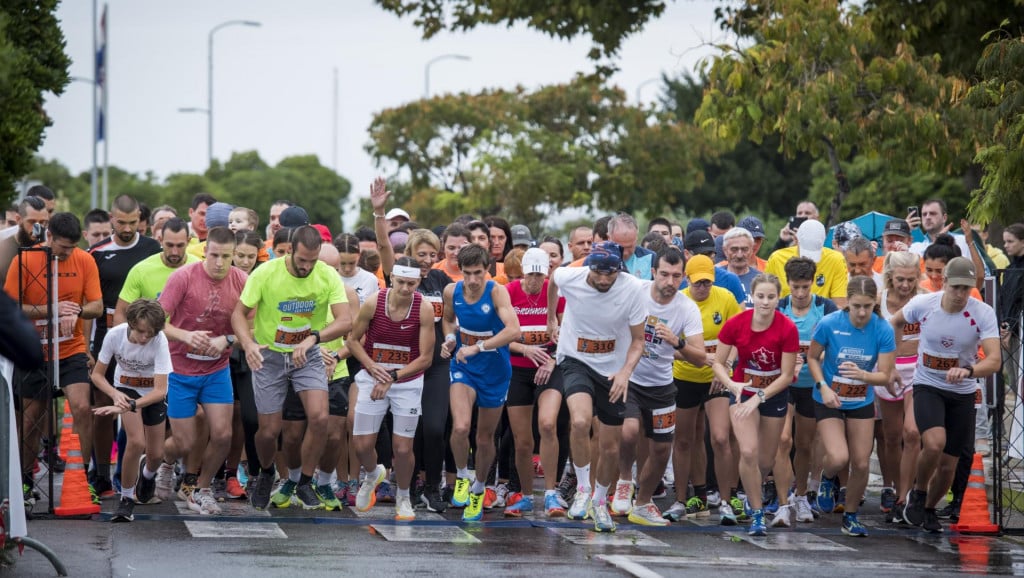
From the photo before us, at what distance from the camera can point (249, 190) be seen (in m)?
67.4

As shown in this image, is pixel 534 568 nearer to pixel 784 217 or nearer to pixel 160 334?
pixel 160 334

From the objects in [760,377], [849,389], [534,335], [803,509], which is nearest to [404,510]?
[534,335]

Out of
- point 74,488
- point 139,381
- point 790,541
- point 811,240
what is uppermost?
point 811,240

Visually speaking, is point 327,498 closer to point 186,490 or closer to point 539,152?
point 186,490

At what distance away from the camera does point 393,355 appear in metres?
11.7

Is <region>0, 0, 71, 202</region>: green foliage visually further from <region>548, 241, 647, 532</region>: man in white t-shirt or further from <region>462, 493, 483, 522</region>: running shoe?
<region>548, 241, 647, 532</region>: man in white t-shirt

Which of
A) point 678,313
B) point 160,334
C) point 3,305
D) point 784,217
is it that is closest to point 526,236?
point 678,313

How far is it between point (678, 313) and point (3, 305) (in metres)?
6.03

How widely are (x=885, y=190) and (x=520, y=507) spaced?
1334 inches

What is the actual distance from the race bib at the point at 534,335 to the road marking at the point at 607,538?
5.25ft

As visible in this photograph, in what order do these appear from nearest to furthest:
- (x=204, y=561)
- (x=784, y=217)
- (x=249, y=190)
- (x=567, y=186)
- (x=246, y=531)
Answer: (x=204, y=561) < (x=246, y=531) < (x=567, y=186) < (x=784, y=217) < (x=249, y=190)

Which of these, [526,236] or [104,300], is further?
[526,236]

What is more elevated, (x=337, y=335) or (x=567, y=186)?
(x=567, y=186)

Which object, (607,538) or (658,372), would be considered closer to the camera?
(607,538)
